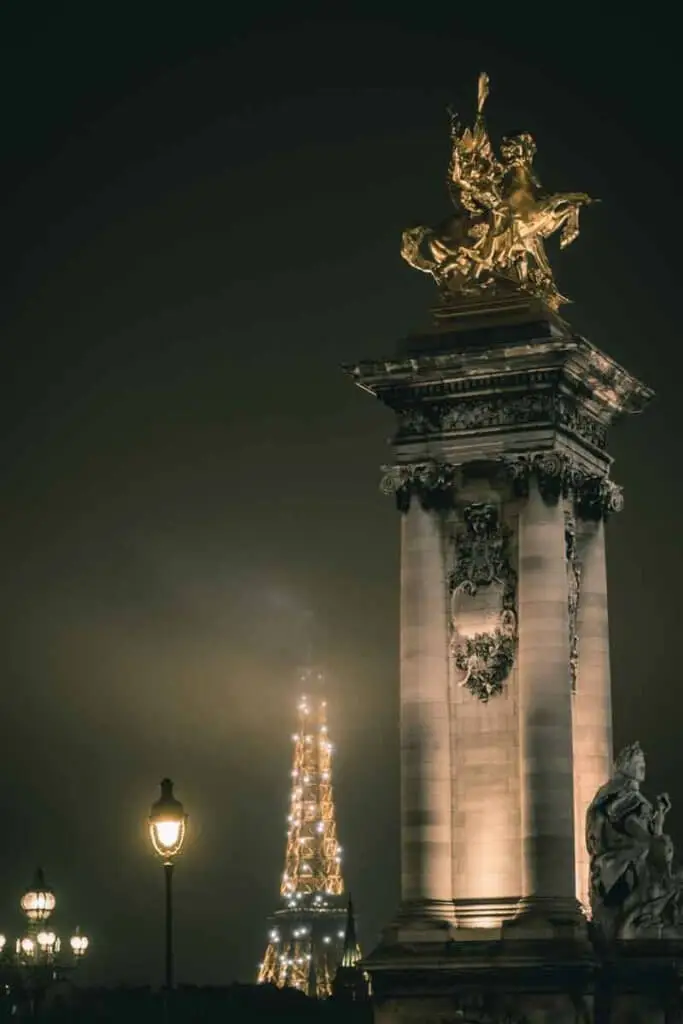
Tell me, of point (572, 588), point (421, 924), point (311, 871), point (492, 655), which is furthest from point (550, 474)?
point (311, 871)

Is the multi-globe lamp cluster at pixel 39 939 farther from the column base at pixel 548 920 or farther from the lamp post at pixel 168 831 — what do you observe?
the lamp post at pixel 168 831

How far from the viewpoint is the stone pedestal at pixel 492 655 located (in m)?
47.9

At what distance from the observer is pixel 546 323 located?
49.5 metres

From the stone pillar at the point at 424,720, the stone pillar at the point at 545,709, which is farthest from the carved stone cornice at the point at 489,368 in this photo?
the stone pillar at the point at 424,720

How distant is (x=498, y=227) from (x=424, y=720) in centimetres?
818

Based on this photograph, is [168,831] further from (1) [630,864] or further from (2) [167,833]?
(1) [630,864]

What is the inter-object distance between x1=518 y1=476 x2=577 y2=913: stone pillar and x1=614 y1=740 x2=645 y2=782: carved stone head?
32.2 inches

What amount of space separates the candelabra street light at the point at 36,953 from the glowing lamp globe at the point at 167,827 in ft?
45.2

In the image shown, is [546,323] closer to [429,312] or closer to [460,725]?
[429,312]

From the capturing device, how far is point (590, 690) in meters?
50.2

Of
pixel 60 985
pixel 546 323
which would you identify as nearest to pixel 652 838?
pixel 546 323

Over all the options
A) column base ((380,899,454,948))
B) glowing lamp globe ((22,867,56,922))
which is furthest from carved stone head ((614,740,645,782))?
glowing lamp globe ((22,867,56,922))

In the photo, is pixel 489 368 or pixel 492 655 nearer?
pixel 492 655

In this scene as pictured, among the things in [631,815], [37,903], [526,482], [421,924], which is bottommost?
[421,924]
